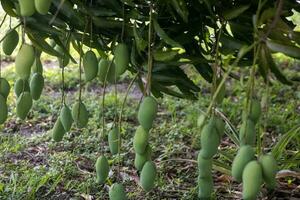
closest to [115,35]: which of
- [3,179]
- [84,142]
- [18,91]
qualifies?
[18,91]

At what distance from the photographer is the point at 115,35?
50.0 inches

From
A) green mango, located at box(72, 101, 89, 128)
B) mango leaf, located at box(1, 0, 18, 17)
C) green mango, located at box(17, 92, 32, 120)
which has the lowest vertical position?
green mango, located at box(72, 101, 89, 128)

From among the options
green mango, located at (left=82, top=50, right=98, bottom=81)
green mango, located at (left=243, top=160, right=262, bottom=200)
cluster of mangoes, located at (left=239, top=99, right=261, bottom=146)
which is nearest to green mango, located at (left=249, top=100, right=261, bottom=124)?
cluster of mangoes, located at (left=239, top=99, right=261, bottom=146)

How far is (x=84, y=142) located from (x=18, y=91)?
43.7 inches

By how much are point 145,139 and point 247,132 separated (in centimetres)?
20

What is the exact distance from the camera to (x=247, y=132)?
923 mm

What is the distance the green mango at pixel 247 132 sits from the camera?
0.92 meters

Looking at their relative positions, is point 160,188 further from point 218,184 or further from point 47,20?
point 47,20

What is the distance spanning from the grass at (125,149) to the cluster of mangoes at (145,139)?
0.26m

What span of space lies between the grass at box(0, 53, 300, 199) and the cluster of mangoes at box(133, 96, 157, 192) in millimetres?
259

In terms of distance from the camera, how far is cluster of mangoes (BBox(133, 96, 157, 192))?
3.28ft

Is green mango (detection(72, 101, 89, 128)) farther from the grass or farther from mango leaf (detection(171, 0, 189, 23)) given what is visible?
mango leaf (detection(171, 0, 189, 23))

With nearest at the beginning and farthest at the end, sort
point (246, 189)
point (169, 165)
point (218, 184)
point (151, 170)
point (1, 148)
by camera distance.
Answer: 1. point (246, 189)
2. point (151, 170)
3. point (218, 184)
4. point (169, 165)
5. point (1, 148)

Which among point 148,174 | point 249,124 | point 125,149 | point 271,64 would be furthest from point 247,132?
point 125,149
